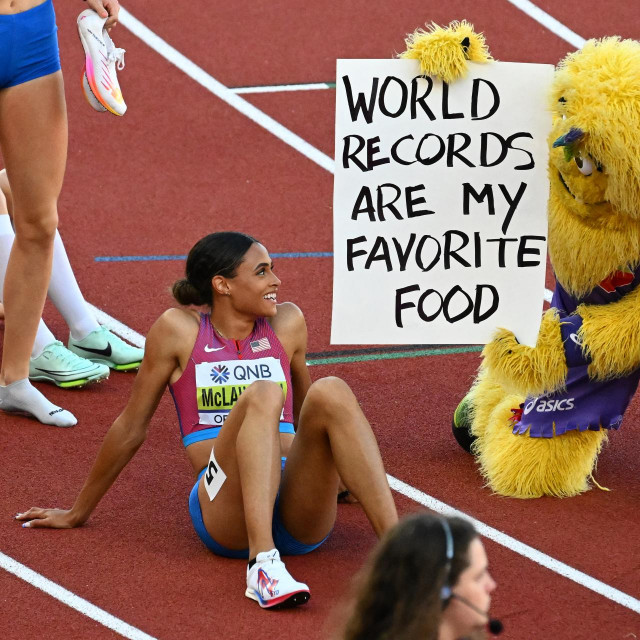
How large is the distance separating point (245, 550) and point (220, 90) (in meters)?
5.12

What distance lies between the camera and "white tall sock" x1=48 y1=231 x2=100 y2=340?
18.5 feet

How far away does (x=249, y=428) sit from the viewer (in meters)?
3.90

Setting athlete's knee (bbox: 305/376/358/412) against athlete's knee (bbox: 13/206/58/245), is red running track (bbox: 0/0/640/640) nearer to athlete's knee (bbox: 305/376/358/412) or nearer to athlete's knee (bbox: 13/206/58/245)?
athlete's knee (bbox: 305/376/358/412)

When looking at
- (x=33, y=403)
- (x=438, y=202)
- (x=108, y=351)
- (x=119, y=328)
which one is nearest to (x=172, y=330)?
(x=438, y=202)

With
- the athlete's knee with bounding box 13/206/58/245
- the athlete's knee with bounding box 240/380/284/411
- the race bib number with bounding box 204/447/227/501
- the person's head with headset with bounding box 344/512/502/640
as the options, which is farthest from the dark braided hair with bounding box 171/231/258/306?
the person's head with headset with bounding box 344/512/502/640

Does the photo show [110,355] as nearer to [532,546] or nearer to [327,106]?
[532,546]

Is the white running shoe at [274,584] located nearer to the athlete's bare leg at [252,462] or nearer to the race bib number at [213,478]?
the athlete's bare leg at [252,462]

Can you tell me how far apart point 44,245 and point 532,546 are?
82.0 inches

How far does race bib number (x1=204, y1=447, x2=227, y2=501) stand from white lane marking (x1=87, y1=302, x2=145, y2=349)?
1.97 meters

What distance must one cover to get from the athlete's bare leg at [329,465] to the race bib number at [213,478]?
195mm

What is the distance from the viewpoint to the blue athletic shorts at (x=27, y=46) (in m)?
4.58

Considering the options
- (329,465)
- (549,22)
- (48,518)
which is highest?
A: (549,22)

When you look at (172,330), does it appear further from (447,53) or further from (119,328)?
(119,328)

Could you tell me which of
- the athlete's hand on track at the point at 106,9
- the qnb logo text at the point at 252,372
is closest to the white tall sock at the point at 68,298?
the athlete's hand on track at the point at 106,9
